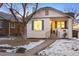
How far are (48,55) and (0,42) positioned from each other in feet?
1.89

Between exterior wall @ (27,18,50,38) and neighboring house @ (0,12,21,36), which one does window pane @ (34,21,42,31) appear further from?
neighboring house @ (0,12,21,36)

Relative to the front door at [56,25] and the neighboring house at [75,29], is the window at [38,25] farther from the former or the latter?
the neighboring house at [75,29]

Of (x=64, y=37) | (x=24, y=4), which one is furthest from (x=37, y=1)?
(x=64, y=37)

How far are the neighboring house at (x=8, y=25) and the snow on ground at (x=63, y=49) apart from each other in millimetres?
399

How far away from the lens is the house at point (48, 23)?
553cm

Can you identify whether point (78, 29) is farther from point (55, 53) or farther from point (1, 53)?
point (1, 53)

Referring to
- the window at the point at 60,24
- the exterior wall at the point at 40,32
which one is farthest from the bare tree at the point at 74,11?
the exterior wall at the point at 40,32

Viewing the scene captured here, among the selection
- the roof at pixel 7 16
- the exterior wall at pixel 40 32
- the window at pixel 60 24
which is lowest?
the exterior wall at pixel 40 32

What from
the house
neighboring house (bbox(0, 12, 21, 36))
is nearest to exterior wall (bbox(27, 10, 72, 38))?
the house

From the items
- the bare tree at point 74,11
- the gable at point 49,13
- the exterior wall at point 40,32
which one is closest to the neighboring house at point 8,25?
the exterior wall at point 40,32

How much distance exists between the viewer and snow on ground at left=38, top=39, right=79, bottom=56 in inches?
216

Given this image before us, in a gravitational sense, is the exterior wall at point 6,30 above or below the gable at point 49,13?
below

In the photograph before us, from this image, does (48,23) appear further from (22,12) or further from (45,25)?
(22,12)

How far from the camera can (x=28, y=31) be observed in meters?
5.57
